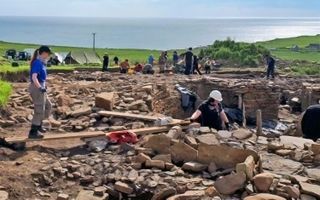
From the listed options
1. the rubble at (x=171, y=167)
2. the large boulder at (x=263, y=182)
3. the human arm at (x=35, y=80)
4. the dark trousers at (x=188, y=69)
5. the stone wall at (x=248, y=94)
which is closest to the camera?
the large boulder at (x=263, y=182)

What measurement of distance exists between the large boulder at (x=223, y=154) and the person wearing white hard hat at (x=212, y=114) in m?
1.72

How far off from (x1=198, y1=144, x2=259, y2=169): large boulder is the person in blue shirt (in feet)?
9.54

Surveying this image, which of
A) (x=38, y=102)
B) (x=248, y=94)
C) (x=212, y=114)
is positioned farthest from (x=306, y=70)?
(x=38, y=102)

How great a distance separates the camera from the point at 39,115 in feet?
27.9

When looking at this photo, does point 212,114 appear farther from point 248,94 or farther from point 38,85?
point 248,94

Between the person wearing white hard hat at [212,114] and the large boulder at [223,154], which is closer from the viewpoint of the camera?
the large boulder at [223,154]

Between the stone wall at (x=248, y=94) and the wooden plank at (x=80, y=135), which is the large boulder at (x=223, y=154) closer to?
the wooden plank at (x=80, y=135)

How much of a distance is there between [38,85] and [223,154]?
3.26m

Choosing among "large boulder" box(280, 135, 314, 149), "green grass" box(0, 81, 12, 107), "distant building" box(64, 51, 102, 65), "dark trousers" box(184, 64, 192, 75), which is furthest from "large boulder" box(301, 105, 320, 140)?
"distant building" box(64, 51, 102, 65)

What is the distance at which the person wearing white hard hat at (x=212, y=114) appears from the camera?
9.06 meters

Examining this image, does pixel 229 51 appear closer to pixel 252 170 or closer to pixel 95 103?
pixel 95 103

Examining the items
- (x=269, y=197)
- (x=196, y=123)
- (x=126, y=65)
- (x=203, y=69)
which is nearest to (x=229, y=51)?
(x=203, y=69)

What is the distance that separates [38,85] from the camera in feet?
26.7

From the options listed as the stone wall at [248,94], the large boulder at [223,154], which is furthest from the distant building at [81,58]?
the large boulder at [223,154]
